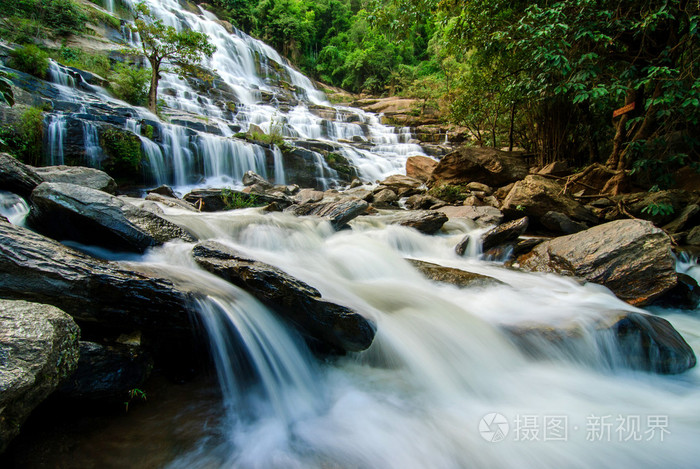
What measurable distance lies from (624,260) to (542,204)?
79.1 inches

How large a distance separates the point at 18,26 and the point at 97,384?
19.4 metres

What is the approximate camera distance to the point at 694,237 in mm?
4809

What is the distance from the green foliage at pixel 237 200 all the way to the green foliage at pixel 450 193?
4736 millimetres

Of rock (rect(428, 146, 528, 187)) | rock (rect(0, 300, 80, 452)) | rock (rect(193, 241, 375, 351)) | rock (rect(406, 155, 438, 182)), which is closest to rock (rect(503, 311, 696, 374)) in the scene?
rock (rect(193, 241, 375, 351))

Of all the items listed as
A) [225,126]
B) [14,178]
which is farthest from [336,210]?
[225,126]

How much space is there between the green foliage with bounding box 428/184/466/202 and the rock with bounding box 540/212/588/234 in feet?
9.04

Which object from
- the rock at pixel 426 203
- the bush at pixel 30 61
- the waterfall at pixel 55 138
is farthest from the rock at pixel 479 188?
the bush at pixel 30 61

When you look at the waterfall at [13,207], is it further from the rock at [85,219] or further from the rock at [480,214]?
the rock at [480,214]

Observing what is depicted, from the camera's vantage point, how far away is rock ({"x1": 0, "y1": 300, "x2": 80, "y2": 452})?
113 centimetres

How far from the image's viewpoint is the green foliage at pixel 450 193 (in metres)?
8.05

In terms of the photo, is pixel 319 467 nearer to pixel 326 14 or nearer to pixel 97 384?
pixel 97 384

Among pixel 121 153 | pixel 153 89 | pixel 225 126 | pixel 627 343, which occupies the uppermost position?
pixel 153 89

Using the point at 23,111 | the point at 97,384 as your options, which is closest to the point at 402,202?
the point at 97,384

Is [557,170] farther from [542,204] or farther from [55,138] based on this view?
[55,138]
